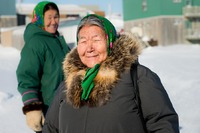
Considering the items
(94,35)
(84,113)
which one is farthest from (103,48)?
(84,113)

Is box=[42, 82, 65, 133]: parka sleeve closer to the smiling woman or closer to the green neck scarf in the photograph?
the smiling woman

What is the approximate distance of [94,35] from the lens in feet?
7.95

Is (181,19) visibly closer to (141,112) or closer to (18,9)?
(18,9)

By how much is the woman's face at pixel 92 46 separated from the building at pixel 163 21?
2872cm

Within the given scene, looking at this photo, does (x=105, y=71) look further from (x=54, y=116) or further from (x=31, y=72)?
(x=31, y=72)

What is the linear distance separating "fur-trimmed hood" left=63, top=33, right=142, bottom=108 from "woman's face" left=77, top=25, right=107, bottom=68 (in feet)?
0.17

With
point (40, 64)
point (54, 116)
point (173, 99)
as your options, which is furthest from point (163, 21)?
point (54, 116)

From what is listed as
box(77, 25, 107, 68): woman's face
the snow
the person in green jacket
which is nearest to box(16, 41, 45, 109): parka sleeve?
the person in green jacket

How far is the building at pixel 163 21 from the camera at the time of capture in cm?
3222

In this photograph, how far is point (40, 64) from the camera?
3.55m

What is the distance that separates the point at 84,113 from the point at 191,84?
8.78m

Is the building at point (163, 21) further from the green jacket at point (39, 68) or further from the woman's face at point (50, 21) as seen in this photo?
the green jacket at point (39, 68)

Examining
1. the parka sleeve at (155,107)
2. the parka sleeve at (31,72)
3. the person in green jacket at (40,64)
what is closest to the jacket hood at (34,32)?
the person in green jacket at (40,64)

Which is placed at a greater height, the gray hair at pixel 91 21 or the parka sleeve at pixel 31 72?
the gray hair at pixel 91 21
